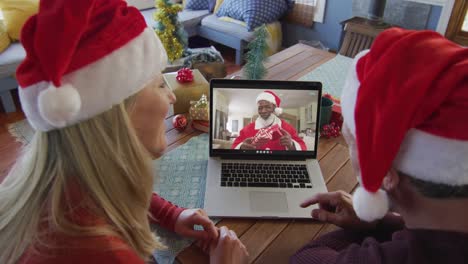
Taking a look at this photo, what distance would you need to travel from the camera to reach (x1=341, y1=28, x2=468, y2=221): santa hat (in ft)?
1.67

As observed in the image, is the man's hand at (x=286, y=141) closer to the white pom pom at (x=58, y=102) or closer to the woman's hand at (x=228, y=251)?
the woman's hand at (x=228, y=251)

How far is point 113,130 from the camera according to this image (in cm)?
67

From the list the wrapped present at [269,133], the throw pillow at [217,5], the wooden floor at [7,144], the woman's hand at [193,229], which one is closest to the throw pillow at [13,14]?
the wooden floor at [7,144]

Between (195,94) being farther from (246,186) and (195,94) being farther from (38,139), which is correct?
(38,139)

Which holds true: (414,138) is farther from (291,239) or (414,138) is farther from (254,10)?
(254,10)

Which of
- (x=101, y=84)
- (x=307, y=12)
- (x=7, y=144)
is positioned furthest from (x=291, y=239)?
(x=307, y=12)

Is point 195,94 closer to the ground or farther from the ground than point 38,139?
closer to the ground

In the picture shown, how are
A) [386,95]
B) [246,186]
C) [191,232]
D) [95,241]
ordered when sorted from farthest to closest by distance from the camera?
[246,186]
[191,232]
[95,241]
[386,95]

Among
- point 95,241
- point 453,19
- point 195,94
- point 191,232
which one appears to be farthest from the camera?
point 453,19

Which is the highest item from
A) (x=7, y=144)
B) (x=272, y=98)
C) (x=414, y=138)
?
(x=414, y=138)

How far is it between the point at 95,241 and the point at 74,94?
0.91 feet

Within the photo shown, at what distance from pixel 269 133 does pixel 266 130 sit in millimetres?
14

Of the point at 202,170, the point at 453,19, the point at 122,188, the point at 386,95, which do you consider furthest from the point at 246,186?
the point at 453,19

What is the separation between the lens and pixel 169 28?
8.35ft
